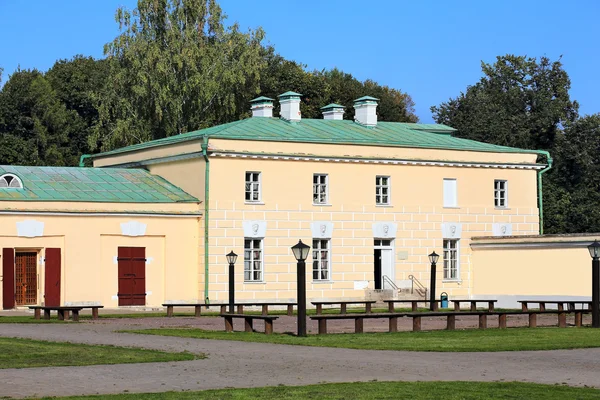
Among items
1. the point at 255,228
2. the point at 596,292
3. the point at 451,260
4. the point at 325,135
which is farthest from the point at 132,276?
the point at 596,292

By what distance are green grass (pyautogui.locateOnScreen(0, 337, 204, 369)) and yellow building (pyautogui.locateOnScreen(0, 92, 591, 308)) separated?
60.6ft

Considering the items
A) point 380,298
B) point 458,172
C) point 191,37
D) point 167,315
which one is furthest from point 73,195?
point 191,37

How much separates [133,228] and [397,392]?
27.8m

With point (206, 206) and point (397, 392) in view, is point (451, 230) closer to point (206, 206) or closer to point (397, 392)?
point (206, 206)

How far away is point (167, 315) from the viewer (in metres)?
36.5

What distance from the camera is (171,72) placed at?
60.1 metres

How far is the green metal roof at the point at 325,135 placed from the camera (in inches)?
1752

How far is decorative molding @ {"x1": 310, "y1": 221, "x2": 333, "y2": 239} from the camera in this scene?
45.1 metres

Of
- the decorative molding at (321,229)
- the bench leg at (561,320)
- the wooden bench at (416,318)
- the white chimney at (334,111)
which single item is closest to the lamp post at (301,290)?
the wooden bench at (416,318)

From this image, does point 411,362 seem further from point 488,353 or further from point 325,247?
point 325,247

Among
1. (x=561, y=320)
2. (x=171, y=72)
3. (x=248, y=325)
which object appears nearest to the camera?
(x=248, y=325)

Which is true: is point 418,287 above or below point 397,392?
above

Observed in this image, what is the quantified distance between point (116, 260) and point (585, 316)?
1568 centimetres

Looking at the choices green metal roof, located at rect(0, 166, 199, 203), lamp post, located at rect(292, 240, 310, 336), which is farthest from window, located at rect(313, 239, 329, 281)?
lamp post, located at rect(292, 240, 310, 336)
